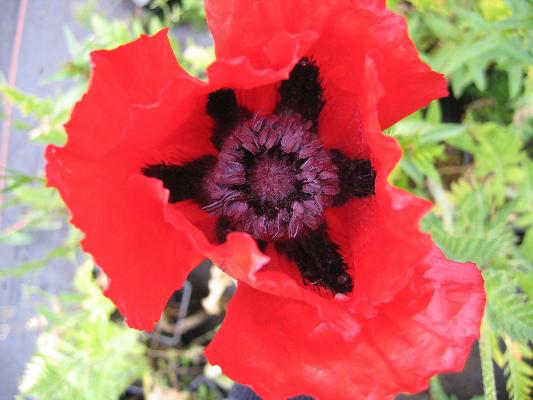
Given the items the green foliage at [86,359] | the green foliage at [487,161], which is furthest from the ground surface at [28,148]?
the green foliage at [487,161]

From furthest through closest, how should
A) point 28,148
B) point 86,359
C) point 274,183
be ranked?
1. point 28,148
2. point 86,359
3. point 274,183

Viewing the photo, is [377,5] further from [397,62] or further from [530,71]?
[530,71]

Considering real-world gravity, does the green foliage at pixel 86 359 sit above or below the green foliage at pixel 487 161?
below

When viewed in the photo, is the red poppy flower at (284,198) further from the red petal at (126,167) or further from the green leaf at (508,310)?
the green leaf at (508,310)

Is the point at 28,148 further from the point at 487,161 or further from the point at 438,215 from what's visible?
the point at 487,161

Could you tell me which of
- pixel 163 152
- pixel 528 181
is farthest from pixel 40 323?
pixel 528 181

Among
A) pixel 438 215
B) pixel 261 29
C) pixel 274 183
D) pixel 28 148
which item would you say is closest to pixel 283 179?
pixel 274 183
